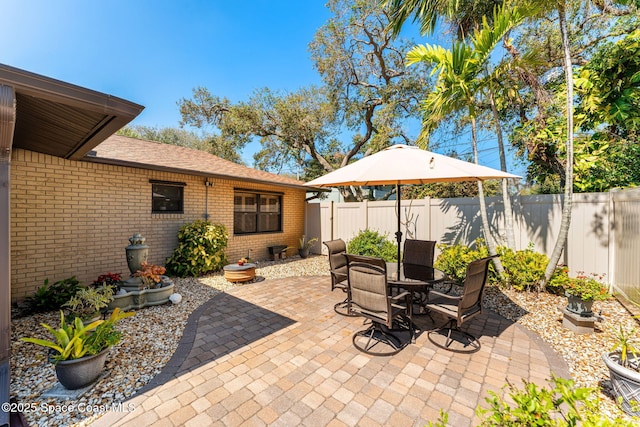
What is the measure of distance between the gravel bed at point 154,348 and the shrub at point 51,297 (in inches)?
7.7

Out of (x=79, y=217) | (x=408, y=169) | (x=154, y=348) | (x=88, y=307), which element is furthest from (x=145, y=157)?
(x=408, y=169)

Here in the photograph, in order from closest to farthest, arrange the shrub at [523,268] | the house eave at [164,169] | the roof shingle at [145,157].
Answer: the shrub at [523,268] < the house eave at [164,169] < the roof shingle at [145,157]

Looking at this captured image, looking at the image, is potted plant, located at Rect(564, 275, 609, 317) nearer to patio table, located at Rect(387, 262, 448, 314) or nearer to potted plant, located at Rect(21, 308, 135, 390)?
patio table, located at Rect(387, 262, 448, 314)

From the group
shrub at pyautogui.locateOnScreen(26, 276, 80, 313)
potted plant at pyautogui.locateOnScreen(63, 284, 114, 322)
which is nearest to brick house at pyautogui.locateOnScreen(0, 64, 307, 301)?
shrub at pyautogui.locateOnScreen(26, 276, 80, 313)

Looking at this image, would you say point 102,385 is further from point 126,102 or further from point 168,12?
point 168,12

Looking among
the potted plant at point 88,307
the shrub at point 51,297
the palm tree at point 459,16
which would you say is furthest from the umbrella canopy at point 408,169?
the shrub at point 51,297

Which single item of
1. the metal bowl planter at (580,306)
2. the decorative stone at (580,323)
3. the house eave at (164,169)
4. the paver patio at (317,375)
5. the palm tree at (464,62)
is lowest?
the paver patio at (317,375)

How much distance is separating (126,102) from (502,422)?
4160mm

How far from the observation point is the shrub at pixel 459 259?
5.84 m

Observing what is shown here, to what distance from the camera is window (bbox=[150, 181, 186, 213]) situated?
691 cm

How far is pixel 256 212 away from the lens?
9.53 meters

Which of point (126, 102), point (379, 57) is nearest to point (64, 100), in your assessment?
point (126, 102)

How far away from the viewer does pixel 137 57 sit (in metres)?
9.95

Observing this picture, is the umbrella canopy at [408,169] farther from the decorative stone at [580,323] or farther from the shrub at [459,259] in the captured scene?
the shrub at [459,259]
